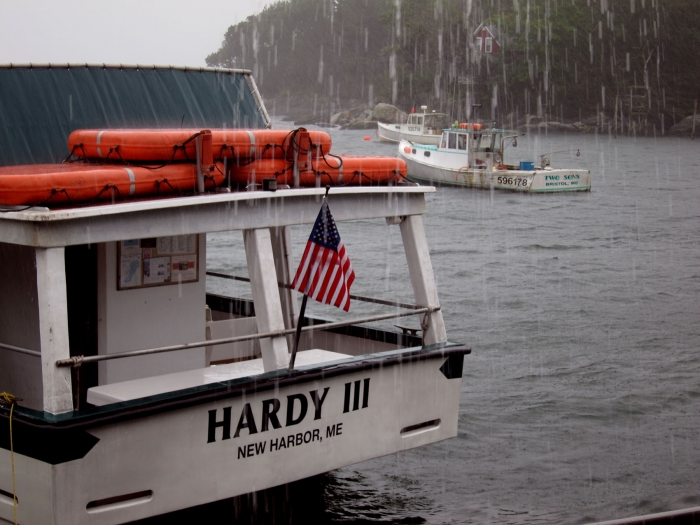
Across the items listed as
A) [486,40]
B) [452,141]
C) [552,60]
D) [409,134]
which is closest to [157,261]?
[452,141]

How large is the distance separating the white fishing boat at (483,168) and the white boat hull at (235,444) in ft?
115

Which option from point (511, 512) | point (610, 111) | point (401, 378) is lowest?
point (511, 512)

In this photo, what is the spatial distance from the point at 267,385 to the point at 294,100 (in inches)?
6207

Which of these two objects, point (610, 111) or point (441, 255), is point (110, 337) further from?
point (610, 111)

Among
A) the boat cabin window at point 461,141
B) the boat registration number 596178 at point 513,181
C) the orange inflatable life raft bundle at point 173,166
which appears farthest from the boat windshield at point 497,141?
the orange inflatable life raft bundle at point 173,166

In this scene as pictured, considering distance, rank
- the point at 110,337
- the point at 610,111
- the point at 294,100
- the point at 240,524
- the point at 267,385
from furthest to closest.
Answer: the point at 294,100 → the point at 610,111 → the point at 240,524 → the point at 110,337 → the point at 267,385

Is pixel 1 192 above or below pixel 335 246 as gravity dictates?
above

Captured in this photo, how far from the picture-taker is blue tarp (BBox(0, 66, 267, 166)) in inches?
303

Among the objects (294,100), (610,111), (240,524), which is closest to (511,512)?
(240,524)

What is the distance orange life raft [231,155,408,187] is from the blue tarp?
1.45 m

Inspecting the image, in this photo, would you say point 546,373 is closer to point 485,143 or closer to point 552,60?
point 485,143

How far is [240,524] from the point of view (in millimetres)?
8539

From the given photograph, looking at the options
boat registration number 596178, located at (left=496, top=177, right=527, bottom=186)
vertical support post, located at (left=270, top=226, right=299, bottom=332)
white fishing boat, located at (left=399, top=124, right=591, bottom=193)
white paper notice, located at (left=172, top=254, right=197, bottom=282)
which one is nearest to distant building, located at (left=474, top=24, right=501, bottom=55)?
white fishing boat, located at (left=399, top=124, right=591, bottom=193)

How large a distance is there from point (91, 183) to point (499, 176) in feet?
123
